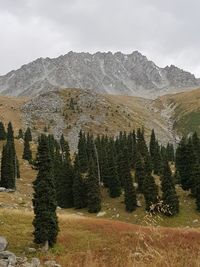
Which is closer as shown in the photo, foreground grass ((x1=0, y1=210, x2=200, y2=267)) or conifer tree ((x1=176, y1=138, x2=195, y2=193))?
foreground grass ((x1=0, y1=210, x2=200, y2=267))

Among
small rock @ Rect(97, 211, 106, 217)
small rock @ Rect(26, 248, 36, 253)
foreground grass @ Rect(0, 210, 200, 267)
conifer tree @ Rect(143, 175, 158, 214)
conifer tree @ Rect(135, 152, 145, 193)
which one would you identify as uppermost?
conifer tree @ Rect(135, 152, 145, 193)

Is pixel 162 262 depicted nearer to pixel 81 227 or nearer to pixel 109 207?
pixel 81 227

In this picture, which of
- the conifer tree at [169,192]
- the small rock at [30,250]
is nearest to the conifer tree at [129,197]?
the conifer tree at [169,192]

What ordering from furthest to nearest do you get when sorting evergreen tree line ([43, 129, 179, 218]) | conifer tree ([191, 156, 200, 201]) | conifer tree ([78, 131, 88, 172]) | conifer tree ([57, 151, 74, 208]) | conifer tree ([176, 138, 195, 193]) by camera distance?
conifer tree ([78, 131, 88, 172]), conifer tree ([57, 151, 74, 208]), conifer tree ([176, 138, 195, 193]), conifer tree ([191, 156, 200, 201]), evergreen tree line ([43, 129, 179, 218])

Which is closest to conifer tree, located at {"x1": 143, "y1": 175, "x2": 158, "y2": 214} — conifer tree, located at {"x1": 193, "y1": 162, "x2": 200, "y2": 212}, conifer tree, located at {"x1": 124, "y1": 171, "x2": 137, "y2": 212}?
conifer tree, located at {"x1": 124, "y1": 171, "x2": 137, "y2": 212}

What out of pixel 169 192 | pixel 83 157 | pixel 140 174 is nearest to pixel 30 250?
pixel 169 192

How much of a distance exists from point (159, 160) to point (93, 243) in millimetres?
82041

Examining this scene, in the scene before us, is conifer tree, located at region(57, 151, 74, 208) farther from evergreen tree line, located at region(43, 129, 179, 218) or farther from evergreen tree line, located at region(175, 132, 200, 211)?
evergreen tree line, located at region(175, 132, 200, 211)

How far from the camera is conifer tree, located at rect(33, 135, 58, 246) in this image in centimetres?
3559

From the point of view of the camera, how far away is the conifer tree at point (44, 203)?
3559 centimetres

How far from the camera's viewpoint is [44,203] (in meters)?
37.4

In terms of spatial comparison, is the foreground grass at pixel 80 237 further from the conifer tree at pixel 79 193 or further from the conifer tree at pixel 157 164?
the conifer tree at pixel 157 164

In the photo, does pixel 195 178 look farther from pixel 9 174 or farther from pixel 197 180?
pixel 9 174

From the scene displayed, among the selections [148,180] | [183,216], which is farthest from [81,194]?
[183,216]
